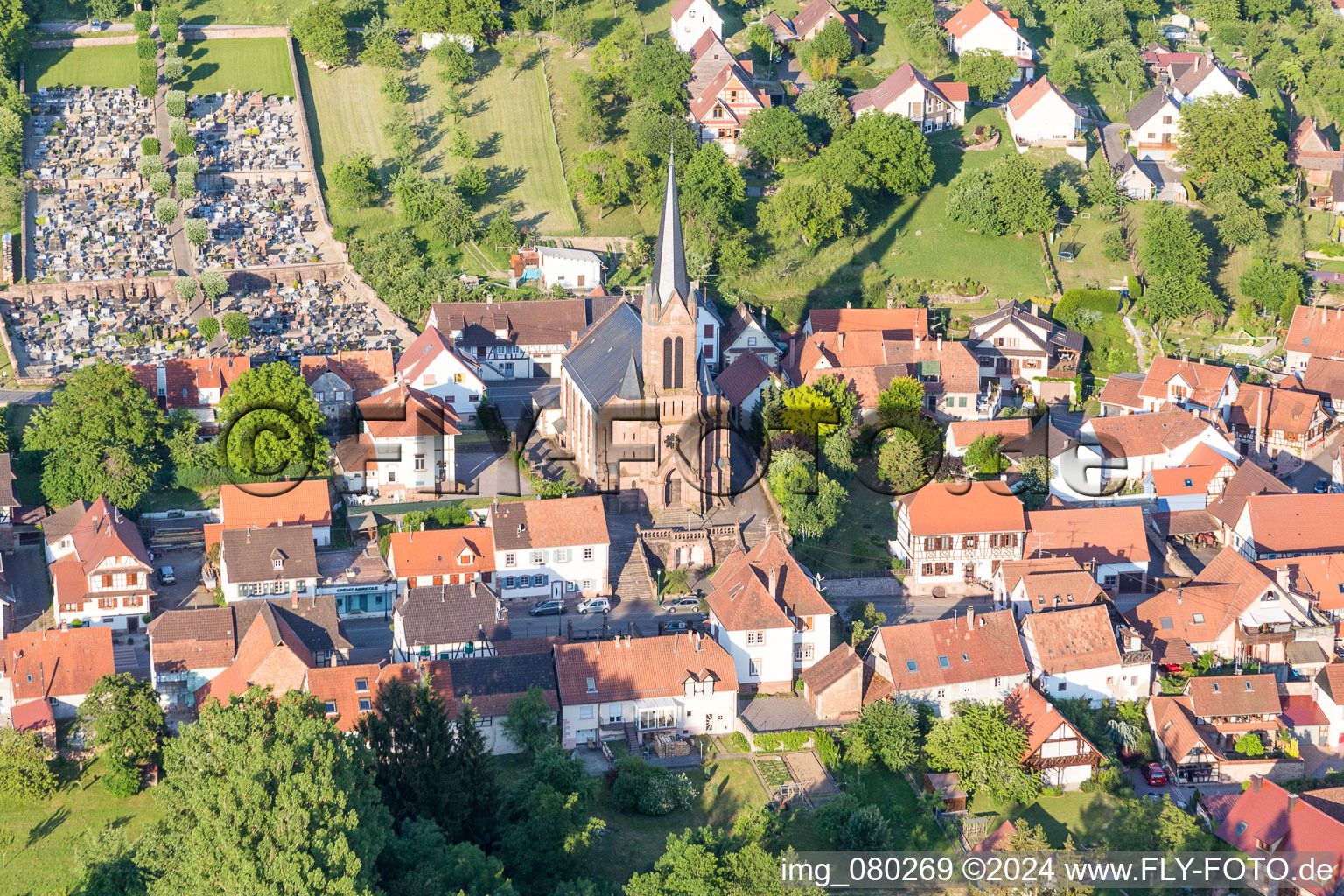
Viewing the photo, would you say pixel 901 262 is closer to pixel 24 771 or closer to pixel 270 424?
pixel 270 424

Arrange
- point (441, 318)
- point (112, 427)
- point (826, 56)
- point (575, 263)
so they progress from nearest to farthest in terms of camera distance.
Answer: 1. point (112, 427)
2. point (441, 318)
3. point (575, 263)
4. point (826, 56)

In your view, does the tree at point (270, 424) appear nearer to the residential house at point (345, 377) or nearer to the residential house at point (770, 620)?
the residential house at point (345, 377)

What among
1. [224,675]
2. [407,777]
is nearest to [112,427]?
[224,675]

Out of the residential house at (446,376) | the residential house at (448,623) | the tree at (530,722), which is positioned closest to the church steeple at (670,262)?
the residential house at (446,376)

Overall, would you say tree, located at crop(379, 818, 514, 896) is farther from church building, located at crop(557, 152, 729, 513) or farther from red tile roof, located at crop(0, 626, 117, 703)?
church building, located at crop(557, 152, 729, 513)

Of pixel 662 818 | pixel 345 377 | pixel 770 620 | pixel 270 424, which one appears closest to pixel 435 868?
pixel 662 818

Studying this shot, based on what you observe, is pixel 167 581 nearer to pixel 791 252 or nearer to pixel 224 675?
pixel 224 675

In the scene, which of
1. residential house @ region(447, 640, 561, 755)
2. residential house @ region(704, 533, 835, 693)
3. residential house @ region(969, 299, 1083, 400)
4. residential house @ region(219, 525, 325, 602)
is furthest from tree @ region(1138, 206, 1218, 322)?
residential house @ region(219, 525, 325, 602)
